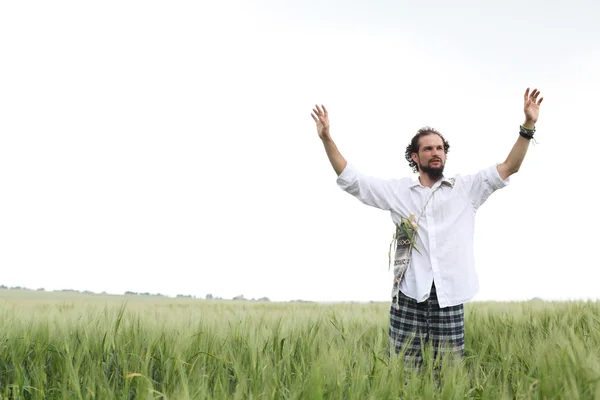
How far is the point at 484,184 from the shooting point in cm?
388

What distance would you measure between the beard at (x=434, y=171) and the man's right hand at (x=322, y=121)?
2.52 ft

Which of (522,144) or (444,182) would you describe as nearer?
(522,144)

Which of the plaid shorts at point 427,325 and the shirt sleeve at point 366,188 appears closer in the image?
the plaid shorts at point 427,325

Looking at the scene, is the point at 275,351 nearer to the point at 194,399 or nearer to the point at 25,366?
the point at 194,399

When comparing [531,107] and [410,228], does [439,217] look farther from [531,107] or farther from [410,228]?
[531,107]

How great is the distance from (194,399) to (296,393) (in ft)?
1.37

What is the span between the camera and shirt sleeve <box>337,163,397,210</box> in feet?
13.0

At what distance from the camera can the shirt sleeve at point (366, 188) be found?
398cm

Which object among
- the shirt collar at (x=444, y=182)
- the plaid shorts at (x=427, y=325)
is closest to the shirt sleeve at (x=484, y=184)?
the shirt collar at (x=444, y=182)

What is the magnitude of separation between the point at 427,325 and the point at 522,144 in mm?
1445

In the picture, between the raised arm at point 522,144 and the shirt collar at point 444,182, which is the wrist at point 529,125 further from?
the shirt collar at point 444,182

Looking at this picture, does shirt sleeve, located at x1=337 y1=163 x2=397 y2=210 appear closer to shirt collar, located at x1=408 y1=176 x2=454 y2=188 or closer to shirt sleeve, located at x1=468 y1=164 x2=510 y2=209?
shirt collar, located at x1=408 y1=176 x2=454 y2=188

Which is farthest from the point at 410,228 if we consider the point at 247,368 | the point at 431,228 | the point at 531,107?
the point at 247,368

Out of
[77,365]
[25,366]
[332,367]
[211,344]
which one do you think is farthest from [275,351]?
[25,366]
